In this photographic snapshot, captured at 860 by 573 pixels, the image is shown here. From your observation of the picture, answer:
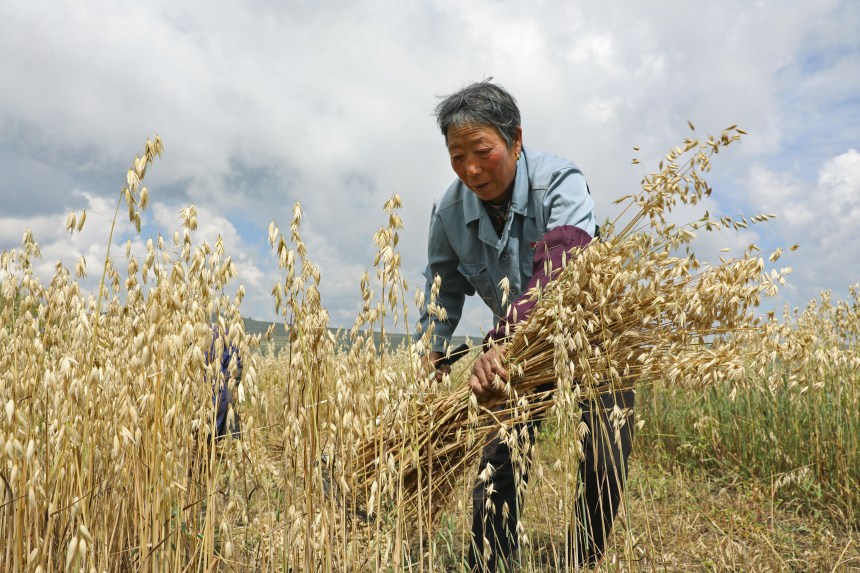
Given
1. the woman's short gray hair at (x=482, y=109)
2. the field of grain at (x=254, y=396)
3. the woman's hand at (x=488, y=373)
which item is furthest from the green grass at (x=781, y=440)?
the woman's short gray hair at (x=482, y=109)

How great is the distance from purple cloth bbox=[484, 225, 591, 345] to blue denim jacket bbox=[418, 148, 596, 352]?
0.25ft

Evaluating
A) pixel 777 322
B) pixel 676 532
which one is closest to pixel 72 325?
pixel 777 322

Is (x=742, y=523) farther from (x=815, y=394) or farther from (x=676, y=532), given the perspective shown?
(x=815, y=394)

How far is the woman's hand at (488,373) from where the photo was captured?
2.02m

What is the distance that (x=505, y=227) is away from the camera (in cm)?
271

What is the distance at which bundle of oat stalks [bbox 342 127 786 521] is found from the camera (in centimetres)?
183

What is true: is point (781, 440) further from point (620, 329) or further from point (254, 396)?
point (254, 396)

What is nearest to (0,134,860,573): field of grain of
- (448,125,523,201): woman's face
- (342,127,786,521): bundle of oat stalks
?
(342,127,786,521): bundle of oat stalks

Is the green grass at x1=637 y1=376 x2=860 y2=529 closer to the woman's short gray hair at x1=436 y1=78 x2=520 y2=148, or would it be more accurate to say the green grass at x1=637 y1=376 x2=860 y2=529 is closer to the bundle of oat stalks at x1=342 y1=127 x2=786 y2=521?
the bundle of oat stalks at x1=342 y1=127 x2=786 y2=521

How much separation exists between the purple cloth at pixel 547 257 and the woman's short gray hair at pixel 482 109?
547 mm

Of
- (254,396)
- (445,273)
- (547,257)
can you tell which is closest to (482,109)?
(547,257)

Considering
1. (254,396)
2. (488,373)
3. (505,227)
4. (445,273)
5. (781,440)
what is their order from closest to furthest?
(254,396) → (488,373) → (505,227) → (445,273) → (781,440)

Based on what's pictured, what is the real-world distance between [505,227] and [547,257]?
0.63m

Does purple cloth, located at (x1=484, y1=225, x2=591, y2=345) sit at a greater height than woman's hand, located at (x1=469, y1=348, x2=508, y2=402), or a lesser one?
greater
